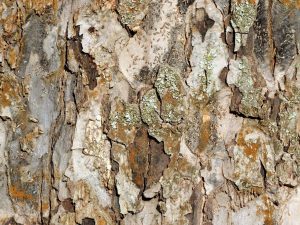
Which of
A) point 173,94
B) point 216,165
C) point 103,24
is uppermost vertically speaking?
point 103,24

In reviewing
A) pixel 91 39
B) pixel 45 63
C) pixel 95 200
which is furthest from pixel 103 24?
pixel 95 200

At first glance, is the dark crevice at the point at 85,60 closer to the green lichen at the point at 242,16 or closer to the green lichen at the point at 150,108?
the green lichen at the point at 150,108

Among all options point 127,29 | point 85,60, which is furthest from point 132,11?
point 85,60

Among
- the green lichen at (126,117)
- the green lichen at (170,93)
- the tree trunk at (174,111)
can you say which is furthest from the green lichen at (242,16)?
the green lichen at (126,117)

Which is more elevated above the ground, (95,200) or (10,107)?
(10,107)

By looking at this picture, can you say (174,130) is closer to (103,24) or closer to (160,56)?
(160,56)

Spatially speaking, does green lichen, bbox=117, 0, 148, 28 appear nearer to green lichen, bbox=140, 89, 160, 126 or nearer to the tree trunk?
the tree trunk

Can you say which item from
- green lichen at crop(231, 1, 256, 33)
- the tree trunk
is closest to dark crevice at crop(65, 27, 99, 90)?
the tree trunk
